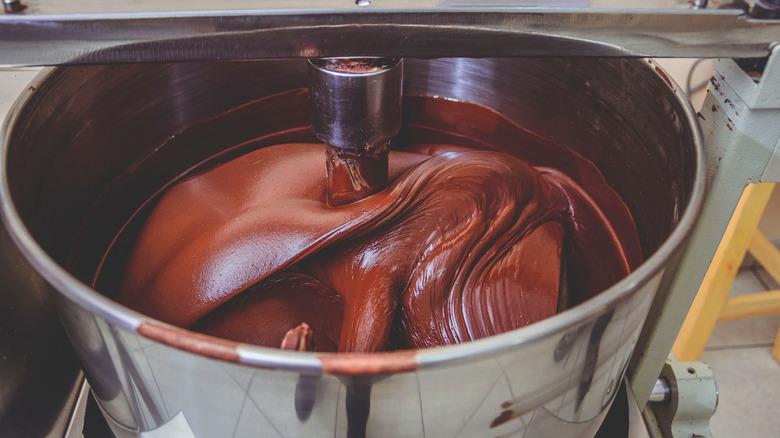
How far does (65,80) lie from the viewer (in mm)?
564

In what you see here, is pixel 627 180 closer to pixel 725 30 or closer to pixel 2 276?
pixel 725 30

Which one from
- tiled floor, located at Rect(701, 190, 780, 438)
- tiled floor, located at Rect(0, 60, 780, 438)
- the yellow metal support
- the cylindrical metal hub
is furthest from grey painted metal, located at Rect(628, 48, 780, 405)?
tiled floor, located at Rect(701, 190, 780, 438)

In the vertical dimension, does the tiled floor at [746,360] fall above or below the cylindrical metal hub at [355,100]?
below

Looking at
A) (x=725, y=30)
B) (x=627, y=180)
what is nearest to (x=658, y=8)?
(x=725, y=30)

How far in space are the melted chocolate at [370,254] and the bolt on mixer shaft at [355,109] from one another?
0.05 metres

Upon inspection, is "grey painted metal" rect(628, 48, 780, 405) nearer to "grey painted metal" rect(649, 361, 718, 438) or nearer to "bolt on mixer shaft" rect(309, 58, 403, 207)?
"grey painted metal" rect(649, 361, 718, 438)

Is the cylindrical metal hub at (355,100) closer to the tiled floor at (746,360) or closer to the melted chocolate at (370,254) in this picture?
the melted chocolate at (370,254)

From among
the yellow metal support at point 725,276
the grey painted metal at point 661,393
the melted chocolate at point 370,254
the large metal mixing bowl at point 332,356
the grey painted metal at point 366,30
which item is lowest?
the yellow metal support at point 725,276

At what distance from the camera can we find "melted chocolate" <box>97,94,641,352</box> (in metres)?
0.58

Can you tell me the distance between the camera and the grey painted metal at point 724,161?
1.61 ft

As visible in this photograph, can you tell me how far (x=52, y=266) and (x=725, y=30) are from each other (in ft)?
1.60

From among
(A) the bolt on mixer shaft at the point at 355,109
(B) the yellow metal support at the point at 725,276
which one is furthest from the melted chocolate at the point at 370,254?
(B) the yellow metal support at the point at 725,276

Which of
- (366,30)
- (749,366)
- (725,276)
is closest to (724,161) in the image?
(366,30)

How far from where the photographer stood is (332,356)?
32 cm
